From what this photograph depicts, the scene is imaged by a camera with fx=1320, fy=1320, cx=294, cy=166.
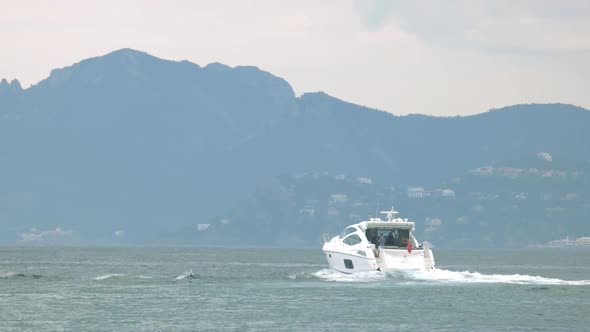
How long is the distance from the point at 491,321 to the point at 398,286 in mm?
18828

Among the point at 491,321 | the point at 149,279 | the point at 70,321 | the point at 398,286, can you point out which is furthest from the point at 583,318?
the point at 149,279

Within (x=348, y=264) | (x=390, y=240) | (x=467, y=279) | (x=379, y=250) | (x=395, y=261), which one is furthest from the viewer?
(x=390, y=240)

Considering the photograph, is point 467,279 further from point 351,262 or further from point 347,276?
point 347,276

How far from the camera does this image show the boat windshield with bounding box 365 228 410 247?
10256 cm

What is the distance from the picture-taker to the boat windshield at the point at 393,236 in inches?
4038

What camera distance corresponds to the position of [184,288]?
94.4 meters

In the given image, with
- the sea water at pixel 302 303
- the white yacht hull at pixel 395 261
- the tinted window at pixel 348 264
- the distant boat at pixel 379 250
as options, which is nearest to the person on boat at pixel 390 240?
the distant boat at pixel 379 250

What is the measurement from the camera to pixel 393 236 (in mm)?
102938

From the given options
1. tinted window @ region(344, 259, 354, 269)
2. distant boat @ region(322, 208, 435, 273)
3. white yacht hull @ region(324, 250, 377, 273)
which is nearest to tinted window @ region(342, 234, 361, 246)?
distant boat @ region(322, 208, 435, 273)

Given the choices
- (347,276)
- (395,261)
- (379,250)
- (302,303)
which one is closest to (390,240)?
(379,250)

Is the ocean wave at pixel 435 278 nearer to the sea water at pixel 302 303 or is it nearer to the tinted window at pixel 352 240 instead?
the sea water at pixel 302 303

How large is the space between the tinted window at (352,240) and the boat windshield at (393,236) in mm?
1403

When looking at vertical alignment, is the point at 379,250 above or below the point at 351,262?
above

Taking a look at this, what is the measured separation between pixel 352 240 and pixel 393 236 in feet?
10.7
